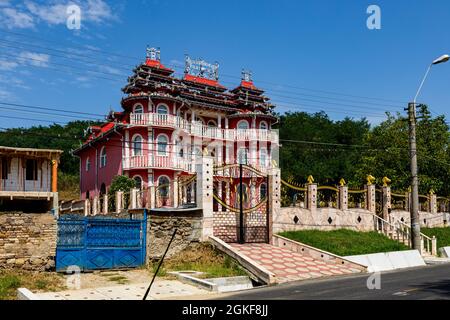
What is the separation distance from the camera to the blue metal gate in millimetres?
16484

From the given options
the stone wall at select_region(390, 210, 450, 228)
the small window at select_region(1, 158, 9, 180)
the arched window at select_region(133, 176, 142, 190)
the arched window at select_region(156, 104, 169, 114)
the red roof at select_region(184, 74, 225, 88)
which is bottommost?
the stone wall at select_region(390, 210, 450, 228)

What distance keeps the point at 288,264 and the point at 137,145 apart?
18835mm

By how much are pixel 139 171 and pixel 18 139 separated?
4153cm

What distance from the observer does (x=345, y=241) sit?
23469 millimetres

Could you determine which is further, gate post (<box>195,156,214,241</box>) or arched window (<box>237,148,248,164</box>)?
arched window (<box>237,148,248,164</box>)

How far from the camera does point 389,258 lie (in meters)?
22.2

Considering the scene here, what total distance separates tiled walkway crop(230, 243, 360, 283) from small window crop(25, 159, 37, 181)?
16.8 m

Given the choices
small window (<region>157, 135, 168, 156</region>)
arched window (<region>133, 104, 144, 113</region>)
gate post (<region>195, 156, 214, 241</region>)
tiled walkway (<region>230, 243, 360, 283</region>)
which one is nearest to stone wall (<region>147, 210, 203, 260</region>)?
gate post (<region>195, 156, 214, 241</region>)

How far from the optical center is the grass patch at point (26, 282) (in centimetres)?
1359

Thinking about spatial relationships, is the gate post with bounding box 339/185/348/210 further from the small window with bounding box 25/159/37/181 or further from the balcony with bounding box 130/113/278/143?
the small window with bounding box 25/159/37/181

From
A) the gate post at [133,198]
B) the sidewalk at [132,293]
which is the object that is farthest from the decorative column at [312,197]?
the sidewalk at [132,293]

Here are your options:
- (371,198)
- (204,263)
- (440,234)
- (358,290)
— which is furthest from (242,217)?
(440,234)
